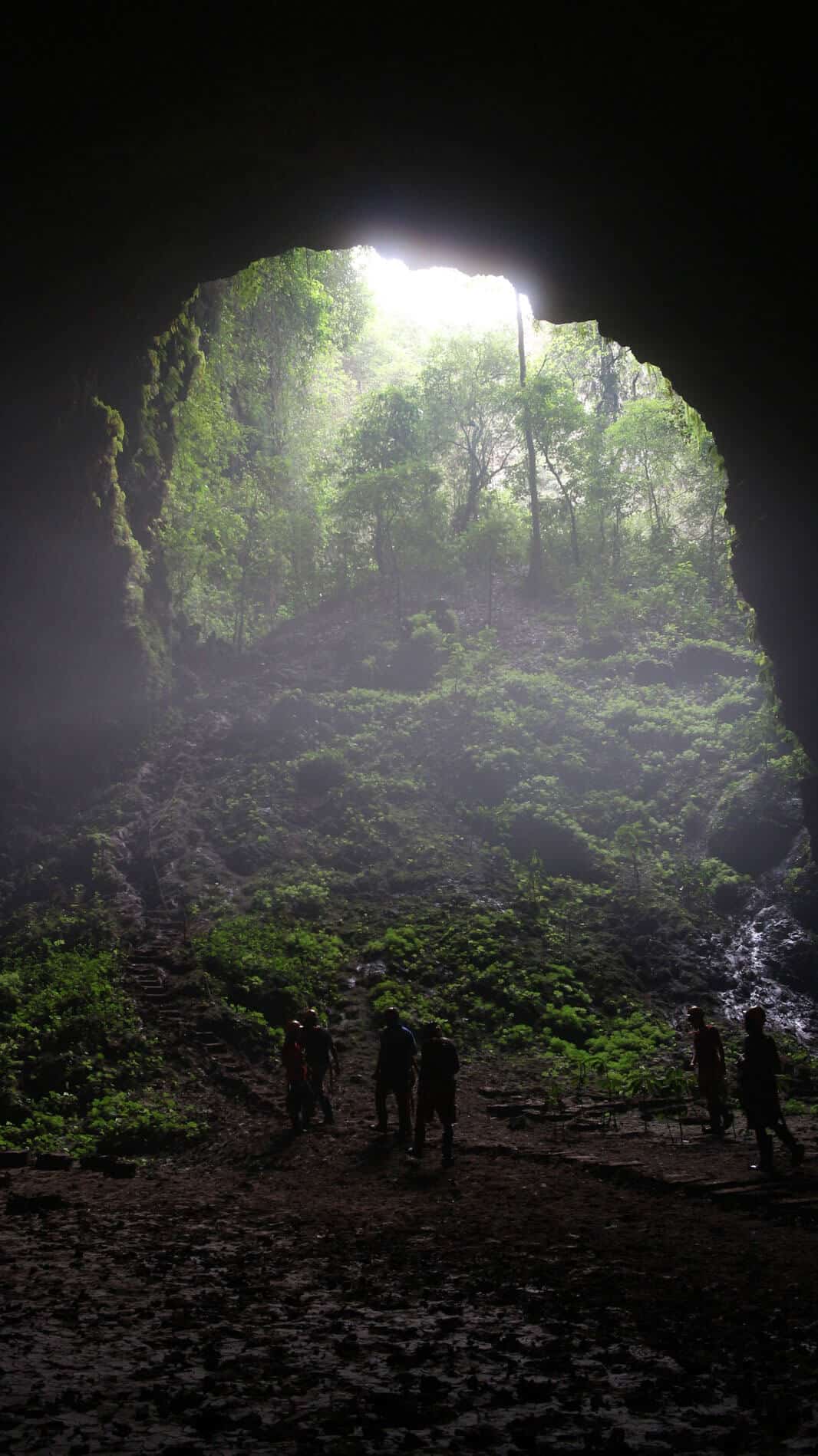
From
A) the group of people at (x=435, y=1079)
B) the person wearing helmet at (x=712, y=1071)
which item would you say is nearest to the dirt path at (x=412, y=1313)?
the group of people at (x=435, y=1079)

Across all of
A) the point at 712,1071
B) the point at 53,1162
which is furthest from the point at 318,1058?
the point at 712,1071

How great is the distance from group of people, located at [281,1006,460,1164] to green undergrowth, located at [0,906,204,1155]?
1420 mm

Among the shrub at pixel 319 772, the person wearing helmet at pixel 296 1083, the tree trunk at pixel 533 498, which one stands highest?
the tree trunk at pixel 533 498

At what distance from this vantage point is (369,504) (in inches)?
1422

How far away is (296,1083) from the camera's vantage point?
1130cm

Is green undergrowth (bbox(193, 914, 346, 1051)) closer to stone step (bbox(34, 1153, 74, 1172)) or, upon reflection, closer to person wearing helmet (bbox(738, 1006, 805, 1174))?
stone step (bbox(34, 1153, 74, 1172))

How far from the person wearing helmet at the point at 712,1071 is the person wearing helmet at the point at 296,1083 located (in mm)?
4795

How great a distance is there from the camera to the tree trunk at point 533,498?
121ft

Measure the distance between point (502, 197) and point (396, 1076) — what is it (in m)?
11.2

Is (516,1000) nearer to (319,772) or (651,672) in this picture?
(319,772)

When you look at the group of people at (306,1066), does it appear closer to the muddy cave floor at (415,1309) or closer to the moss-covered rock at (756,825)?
the muddy cave floor at (415,1309)

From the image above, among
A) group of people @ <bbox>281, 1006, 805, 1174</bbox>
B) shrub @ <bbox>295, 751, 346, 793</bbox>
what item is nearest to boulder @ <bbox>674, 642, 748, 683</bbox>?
shrub @ <bbox>295, 751, 346, 793</bbox>

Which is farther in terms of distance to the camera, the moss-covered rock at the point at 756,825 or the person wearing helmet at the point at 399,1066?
the moss-covered rock at the point at 756,825

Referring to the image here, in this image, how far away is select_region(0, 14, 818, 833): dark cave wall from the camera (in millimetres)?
8773
